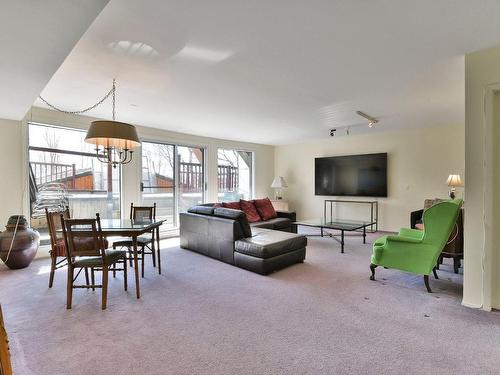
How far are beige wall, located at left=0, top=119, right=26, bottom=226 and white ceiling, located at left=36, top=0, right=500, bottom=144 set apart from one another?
87cm

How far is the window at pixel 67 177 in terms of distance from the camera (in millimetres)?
4375

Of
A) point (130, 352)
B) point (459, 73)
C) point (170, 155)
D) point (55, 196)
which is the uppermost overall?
point (459, 73)

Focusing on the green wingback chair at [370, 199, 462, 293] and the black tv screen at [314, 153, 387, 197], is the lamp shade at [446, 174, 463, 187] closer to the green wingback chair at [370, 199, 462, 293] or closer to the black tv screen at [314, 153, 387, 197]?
the black tv screen at [314, 153, 387, 197]

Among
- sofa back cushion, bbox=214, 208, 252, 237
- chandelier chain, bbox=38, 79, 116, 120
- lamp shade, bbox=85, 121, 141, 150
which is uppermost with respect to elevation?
chandelier chain, bbox=38, 79, 116, 120

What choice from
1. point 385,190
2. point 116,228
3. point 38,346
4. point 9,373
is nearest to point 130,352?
point 38,346

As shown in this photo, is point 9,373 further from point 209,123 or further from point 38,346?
point 209,123

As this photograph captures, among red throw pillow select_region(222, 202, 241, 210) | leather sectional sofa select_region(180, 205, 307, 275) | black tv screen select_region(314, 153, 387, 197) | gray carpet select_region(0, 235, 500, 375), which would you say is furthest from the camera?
black tv screen select_region(314, 153, 387, 197)

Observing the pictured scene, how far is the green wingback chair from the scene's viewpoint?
2.77 m

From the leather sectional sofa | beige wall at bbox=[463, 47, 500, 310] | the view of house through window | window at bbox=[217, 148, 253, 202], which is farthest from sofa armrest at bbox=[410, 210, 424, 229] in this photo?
the view of house through window

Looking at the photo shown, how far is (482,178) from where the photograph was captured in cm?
247

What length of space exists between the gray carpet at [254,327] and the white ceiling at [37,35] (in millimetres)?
2172

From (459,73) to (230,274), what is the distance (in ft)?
11.7

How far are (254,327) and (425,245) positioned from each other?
6.61ft

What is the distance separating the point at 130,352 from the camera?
191 cm
